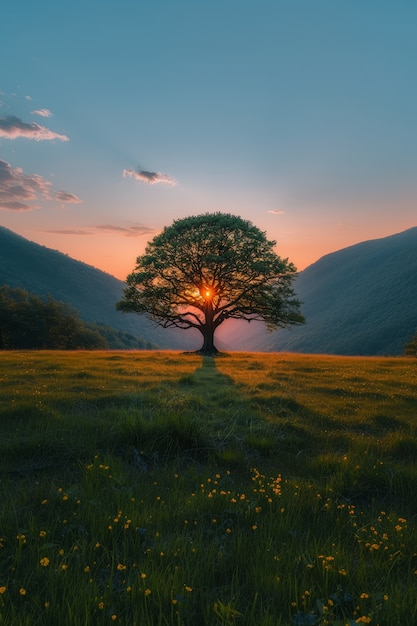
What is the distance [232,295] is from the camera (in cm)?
3903

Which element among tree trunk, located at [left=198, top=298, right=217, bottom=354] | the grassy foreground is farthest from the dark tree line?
the grassy foreground

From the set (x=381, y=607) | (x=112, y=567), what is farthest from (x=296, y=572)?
(x=112, y=567)

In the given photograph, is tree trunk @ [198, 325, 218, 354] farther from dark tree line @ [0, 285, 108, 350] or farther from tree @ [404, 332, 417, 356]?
tree @ [404, 332, 417, 356]

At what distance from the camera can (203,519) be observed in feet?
14.2

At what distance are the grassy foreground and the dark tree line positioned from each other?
7112 cm

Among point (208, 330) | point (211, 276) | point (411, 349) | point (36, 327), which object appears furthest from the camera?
point (36, 327)

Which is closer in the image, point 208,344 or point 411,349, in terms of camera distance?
point 208,344

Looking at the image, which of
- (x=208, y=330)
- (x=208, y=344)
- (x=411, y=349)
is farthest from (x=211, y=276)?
(x=411, y=349)

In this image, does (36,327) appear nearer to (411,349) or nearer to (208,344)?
(208,344)

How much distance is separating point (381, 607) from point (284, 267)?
35.4 metres

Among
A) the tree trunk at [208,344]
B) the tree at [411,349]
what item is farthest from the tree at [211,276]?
the tree at [411,349]

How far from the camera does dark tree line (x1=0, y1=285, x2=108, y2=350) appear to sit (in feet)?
251

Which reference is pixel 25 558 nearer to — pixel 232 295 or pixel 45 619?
pixel 45 619

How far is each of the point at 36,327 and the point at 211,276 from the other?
2281 inches
